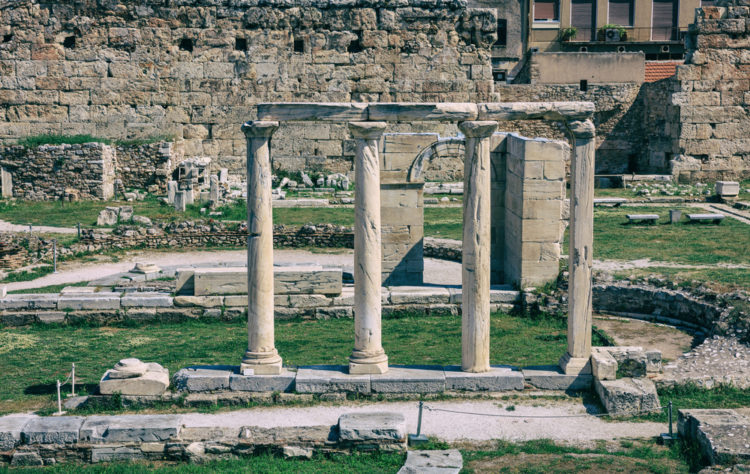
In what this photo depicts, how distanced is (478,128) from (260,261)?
3306 mm

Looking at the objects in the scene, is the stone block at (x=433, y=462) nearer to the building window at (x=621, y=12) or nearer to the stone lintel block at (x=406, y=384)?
the stone lintel block at (x=406, y=384)

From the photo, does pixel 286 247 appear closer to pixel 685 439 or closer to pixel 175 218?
pixel 175 218

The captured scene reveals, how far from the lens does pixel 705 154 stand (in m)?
33.2

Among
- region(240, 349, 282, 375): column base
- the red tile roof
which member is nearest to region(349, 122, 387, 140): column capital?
region(240, 349, 282, 375): column base

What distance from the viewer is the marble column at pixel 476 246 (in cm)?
1245

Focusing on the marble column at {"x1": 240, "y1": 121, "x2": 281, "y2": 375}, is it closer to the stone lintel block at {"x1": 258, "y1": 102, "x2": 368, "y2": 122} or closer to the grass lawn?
the stone lintel block at {"x1": 258, "y1": 102, "x2": 368, "y2": 122}

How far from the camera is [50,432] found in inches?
413

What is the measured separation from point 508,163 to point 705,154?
675 inches

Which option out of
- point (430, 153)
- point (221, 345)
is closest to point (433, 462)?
point (221, 345)

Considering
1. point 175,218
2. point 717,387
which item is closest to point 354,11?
point 175,218

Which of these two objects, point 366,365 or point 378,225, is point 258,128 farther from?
point 366,365

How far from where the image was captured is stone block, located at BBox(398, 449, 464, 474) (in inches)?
384

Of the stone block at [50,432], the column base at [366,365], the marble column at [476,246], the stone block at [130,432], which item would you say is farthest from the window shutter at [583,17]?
the stone block at [50,432]

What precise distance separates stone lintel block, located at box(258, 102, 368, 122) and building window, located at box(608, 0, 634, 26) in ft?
119
